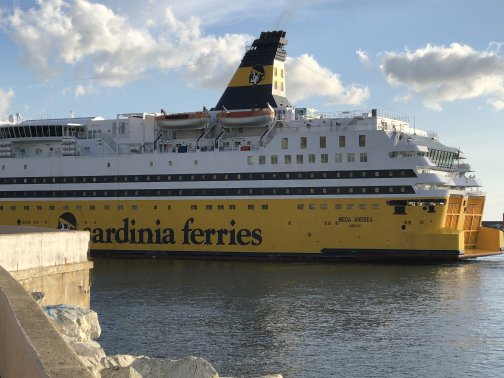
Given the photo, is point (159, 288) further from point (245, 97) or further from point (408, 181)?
point (245, 97)

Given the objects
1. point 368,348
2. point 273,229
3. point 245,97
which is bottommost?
point 368,348

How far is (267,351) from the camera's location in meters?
18.3

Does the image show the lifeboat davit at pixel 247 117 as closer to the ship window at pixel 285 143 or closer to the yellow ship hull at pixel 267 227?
the ship window at pixel 285 143

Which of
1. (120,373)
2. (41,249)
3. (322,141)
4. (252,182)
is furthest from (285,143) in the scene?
(120,373)

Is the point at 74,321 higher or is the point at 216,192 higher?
the point at 216,192

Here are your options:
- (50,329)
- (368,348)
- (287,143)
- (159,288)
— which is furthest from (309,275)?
(50,329)

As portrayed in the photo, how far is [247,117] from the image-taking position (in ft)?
142

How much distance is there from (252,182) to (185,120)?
6.89 m

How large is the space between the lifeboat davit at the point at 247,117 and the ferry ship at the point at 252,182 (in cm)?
7

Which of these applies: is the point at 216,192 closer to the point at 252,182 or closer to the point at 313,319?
the point at 252,182

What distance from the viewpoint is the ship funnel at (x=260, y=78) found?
4566 centimetres

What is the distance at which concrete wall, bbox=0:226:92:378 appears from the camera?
6.19 m

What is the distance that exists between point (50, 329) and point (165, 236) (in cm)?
3636

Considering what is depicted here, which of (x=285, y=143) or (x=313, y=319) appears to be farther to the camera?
(x=285, y=143)
